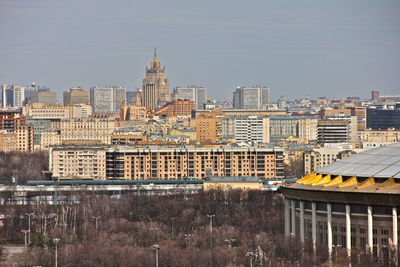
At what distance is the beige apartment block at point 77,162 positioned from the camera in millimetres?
126500

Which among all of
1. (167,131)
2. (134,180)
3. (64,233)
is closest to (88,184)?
(134,180)

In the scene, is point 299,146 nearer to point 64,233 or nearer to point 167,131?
point 167,131

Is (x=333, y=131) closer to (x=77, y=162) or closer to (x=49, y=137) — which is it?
(x=49, y=137)

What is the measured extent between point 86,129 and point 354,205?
12375 centimetres

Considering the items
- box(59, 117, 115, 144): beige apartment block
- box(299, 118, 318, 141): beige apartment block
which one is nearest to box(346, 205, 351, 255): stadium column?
box(59, 117, 115, 144): beige apartment block

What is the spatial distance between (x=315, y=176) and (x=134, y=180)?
Result: 58432 mm

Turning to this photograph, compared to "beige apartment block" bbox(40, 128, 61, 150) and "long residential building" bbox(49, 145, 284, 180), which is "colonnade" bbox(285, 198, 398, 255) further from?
"beige apartment block" bbox(40, 128, 61, 150)

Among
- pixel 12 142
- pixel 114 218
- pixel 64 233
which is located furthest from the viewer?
pixel 12 142

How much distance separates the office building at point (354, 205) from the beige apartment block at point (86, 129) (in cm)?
11764

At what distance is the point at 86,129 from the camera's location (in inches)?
6905

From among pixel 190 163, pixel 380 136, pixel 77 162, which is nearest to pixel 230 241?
pixel 190 163

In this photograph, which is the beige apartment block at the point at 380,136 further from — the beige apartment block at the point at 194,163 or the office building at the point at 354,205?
the office building at the point at 354,205

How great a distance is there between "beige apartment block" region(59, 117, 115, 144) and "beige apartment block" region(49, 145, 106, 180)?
1735 inches

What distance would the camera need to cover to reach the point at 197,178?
11775cm
